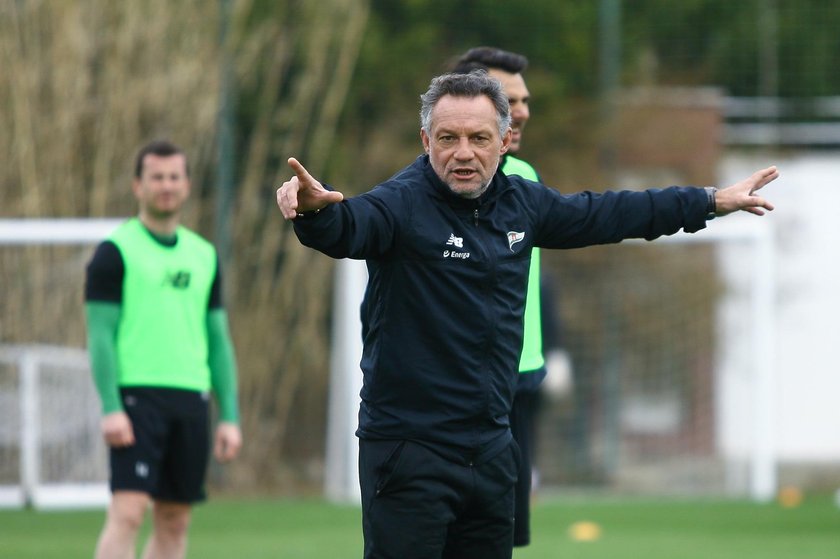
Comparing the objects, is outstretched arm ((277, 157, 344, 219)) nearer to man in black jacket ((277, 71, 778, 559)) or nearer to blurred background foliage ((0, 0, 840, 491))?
man in black jacket ((277, 71, 778, 559))

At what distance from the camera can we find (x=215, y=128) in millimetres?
13414

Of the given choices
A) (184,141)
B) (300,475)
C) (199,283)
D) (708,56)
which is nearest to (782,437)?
(708,56)

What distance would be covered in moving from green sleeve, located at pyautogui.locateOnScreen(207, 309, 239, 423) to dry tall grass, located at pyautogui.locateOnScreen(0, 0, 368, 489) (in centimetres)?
606

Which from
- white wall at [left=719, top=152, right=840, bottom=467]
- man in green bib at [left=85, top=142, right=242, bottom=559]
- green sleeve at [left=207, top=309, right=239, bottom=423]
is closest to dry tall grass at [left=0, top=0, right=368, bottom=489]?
white wall at [left=719, top=152, right=840, bottom=467]

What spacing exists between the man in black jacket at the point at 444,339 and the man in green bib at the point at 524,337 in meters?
0.85

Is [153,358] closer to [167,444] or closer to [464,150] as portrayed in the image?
[167,444]

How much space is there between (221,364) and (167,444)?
0.52m

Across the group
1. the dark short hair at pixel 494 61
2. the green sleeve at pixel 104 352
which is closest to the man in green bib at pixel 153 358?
the green sleeve at pixel 104 352

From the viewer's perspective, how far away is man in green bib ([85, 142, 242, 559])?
6586 mm

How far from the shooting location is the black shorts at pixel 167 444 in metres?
6.62

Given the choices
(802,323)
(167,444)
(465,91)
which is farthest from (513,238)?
(802,323)

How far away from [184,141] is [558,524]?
4.97 meters

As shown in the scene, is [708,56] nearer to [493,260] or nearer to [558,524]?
[558,524]

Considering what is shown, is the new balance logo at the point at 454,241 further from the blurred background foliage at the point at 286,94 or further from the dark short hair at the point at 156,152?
the blurred background foliage at the point at 286,94
